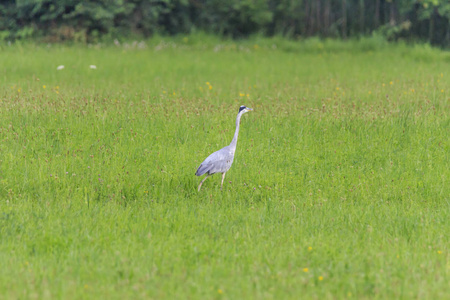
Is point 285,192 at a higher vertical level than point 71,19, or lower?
lower

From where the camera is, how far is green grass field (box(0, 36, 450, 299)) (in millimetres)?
4848

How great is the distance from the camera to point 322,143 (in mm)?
8992

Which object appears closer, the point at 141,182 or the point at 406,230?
the point at 406,230

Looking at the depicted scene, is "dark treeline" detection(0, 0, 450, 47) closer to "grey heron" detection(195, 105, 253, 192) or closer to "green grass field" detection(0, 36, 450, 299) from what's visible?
"green grass field" detection(0, 36, 450, 299)

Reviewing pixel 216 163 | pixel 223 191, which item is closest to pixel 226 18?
pixel 223 191

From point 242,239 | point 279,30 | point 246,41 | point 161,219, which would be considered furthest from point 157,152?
point 279,30

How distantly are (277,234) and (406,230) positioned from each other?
1467 mm

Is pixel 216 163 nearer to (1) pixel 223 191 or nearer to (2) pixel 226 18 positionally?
(1) pixel 223 191

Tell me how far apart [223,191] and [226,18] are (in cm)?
1971

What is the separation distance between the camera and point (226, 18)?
→ 2581 cm

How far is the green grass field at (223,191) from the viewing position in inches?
191

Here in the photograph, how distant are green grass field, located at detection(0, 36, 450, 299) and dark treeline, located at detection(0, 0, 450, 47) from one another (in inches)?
391

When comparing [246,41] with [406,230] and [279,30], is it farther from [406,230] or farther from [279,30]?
[406,230]

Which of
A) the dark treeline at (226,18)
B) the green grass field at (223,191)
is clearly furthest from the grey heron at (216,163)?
the dark treeline at (226,18)
